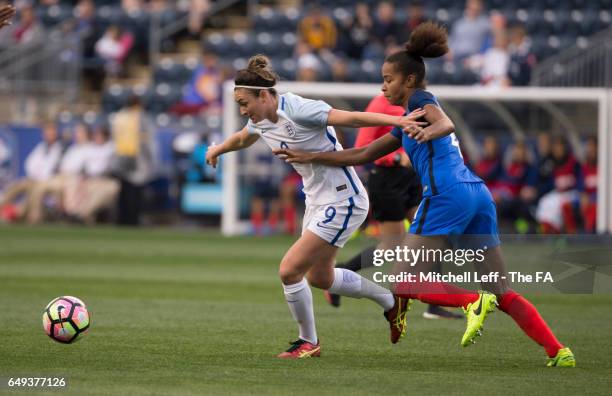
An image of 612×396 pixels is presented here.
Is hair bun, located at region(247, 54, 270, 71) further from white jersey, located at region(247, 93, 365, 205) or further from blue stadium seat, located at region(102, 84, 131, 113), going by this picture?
blue stadium seat, located at region(102, 84, 131, 113)

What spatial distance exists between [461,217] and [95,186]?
16.4 metres

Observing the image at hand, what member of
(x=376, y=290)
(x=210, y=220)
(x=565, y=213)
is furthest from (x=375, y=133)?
(x=210, y=220)

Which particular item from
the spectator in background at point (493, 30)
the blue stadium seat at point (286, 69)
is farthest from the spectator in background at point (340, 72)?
the spectator in background at point (493, 30)

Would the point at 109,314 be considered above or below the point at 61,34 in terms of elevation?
below

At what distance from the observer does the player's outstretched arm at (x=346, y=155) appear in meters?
7.79

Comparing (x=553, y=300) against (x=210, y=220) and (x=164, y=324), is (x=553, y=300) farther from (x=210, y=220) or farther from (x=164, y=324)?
(x=210, y=220)

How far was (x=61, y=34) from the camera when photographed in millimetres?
26703

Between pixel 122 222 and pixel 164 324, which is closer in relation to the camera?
pixel 164 324

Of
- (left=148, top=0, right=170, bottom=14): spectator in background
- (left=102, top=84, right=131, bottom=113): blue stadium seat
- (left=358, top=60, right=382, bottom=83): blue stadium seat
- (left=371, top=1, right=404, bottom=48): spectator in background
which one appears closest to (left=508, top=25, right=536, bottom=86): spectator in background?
(left=358, top=60, right=382, bottom=83): blue stadium seat

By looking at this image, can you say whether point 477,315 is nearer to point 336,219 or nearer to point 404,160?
point 336,219

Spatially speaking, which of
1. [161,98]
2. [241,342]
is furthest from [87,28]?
[241,342]

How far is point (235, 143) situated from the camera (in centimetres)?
845

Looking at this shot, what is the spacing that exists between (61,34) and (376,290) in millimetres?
19889

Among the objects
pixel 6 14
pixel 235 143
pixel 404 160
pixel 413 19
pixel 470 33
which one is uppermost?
pixel 413 19
